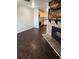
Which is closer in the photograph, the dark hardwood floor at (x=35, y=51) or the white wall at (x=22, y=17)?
the dark hardwood floor at (x=35, y=51)

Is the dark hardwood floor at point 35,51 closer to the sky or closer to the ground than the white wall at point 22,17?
closer to the ground

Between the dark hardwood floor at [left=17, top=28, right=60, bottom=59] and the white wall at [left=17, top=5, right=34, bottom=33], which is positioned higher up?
the white wall at [left=17, top=5, right=34, bottom=33]

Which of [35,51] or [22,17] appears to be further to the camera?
[22,17]

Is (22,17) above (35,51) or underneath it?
above

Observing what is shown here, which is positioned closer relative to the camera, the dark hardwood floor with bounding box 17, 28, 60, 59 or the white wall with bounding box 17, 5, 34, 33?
the dark hardwood floor with bounding box 17, 28, 60, 59
